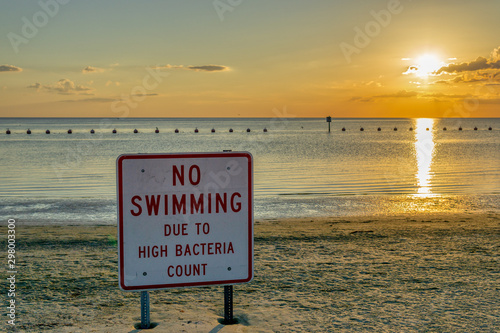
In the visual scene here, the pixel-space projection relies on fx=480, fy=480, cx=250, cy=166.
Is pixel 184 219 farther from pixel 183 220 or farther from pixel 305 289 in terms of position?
pixel 305 289

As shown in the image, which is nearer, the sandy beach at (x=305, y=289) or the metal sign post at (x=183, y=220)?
the metal sign post at (x=183, y=220)

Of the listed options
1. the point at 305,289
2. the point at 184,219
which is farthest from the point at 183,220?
the point at 305,289

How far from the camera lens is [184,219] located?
3.69 metres

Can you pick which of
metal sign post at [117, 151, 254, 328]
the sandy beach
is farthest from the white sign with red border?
the sandy beach

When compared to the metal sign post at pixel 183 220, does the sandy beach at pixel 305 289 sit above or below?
below

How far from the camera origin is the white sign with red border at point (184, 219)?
3.55 meters

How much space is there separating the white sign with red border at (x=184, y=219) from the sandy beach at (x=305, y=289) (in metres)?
0.57

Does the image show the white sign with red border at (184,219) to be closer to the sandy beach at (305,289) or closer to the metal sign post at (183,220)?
the metal sign post at (183,220)

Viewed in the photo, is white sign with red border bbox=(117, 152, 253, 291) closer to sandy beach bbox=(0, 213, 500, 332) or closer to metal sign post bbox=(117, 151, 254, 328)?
metal sign post bbox=(117, 151, 254, 328)

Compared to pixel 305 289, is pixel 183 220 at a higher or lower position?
higher

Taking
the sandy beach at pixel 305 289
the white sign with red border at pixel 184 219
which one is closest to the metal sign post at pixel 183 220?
the white sign with red border at pixel 184 219

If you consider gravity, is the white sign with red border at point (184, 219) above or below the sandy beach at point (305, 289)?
above

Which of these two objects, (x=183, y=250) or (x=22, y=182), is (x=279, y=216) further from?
(x=22, y=182)

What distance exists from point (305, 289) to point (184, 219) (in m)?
1.99
